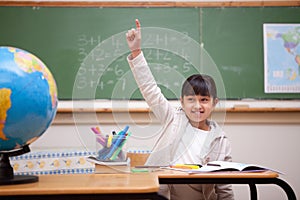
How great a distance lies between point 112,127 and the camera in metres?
3.14

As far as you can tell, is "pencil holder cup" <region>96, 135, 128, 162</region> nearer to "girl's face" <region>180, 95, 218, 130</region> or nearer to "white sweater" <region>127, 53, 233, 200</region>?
"white sweater" <region>127, 53, 233, 200</region>

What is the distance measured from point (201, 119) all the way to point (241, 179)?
603 millimetres

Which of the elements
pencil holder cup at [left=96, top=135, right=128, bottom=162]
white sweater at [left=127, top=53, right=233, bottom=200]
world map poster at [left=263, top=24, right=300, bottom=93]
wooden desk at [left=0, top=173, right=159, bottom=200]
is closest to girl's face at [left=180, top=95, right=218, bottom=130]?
white sweater at [left=127, top=53, right=233, bottom=200]

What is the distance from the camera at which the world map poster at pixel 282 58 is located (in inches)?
129

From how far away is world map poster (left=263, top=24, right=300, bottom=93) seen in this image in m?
3.28

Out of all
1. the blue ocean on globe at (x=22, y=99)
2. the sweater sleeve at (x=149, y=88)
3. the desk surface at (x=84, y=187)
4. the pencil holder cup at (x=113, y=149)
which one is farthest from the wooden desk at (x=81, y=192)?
the sweater sleeve at (x=149, y=88)

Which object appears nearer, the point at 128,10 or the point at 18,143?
the point at 18,143

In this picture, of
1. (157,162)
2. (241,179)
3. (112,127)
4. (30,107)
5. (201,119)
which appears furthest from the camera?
(112,127)

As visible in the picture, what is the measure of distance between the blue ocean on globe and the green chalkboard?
1.94 meters

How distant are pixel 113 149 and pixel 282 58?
6.44 feet

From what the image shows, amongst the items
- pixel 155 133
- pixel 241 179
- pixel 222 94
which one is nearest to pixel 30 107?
pixel 241 179

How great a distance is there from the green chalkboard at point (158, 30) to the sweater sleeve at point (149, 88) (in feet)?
3.57

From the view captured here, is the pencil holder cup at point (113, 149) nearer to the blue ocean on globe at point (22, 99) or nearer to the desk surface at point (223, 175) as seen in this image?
the desk surface at point (223, 175)

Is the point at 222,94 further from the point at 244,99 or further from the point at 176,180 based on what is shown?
the point at 244,99
